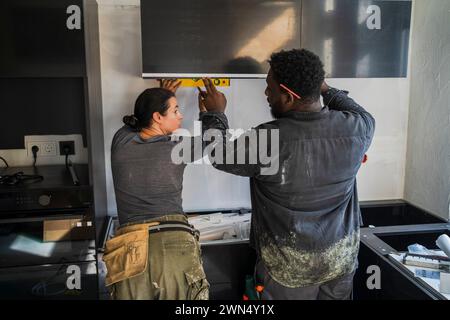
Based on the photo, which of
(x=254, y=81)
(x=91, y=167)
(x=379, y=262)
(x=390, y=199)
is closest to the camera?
(x=379, y=262)

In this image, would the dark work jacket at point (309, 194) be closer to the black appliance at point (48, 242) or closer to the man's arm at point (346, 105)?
the man's arm at point (346, 105)

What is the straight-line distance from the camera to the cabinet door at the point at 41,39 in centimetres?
157

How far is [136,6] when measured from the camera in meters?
1.97

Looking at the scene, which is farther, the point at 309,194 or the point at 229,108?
the point at 229,108

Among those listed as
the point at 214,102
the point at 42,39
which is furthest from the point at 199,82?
the point at 42,39

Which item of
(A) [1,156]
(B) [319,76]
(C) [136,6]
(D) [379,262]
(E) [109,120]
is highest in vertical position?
(C) [136,6]

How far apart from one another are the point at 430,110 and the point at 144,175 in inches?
63.7

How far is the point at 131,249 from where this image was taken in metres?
1.29

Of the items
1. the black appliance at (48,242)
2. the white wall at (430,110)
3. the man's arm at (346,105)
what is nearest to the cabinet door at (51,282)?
the black appliance at (48,242)

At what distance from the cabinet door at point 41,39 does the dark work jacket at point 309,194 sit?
0.68 meters

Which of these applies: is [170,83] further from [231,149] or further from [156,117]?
[231,149]

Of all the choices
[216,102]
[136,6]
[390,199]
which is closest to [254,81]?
[216,102]
